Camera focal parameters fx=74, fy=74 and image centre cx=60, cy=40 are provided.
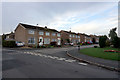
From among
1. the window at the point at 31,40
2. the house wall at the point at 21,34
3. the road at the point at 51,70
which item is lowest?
the road at the point at 51,70

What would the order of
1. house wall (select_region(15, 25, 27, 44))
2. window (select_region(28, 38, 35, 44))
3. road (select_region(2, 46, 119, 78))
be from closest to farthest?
road (select_region(2, 46, 119, 78)), house wall (select_region(15, 25, 27, 44)), window (select_region(28, 38, 35, 44))

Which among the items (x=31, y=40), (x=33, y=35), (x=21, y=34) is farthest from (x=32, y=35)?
(x=21, y=34)

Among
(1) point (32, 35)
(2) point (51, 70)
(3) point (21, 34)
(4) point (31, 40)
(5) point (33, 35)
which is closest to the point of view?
(2) point (51, 70)

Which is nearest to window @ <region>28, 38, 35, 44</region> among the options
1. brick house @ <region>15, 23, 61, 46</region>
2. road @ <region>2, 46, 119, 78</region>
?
brick house @ <region>15, 23, 61, 46</region>

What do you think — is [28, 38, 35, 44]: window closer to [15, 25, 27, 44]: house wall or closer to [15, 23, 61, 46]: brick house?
[15, 23, 61, 46]: brick house

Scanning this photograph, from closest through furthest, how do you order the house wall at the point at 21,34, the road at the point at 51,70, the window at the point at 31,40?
the road at the point at 51,70 → the house wall at the point at 21,34 → the window at the point at 31,40

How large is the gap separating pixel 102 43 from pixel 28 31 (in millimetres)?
23424

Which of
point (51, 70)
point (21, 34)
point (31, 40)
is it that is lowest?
point (51, 70)

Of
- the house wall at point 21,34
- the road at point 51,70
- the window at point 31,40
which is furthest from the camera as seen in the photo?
the window at point 31,40

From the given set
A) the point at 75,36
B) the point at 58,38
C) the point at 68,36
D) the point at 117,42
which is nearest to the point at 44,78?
the point at 117,42

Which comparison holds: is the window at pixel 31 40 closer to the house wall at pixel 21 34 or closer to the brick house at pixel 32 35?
the brick house at pixel 32 35

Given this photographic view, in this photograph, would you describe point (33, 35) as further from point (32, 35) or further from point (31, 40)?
point (31, 40)

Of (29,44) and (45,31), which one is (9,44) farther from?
(45,31)

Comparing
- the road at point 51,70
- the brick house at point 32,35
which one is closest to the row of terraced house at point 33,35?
the brick house at point 32,35
